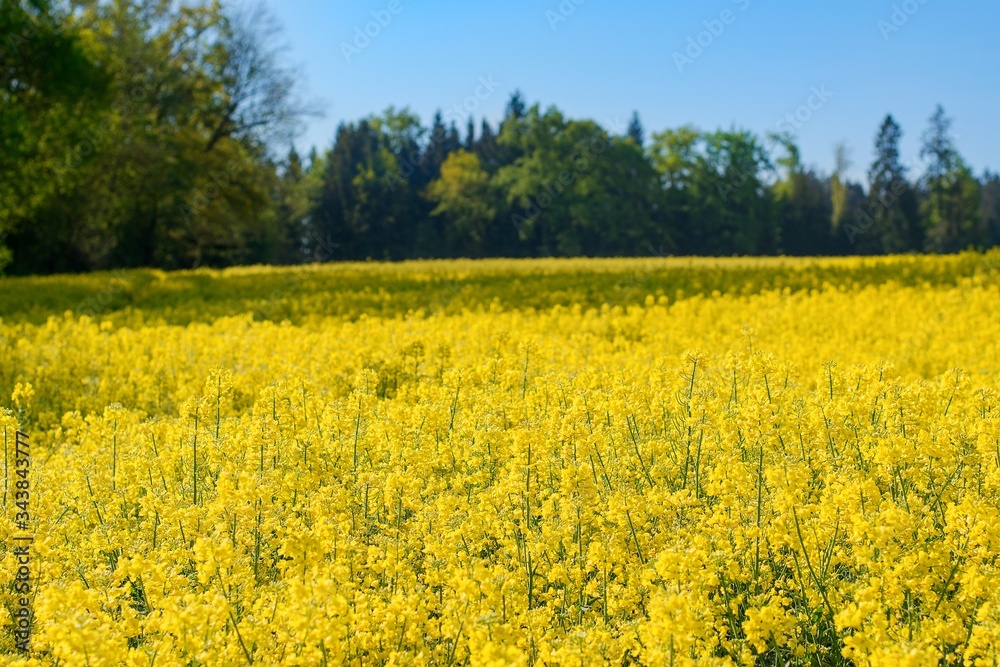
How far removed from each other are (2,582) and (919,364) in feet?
30.7

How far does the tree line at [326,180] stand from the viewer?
93.5 feet

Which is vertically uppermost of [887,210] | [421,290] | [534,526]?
[887,210]

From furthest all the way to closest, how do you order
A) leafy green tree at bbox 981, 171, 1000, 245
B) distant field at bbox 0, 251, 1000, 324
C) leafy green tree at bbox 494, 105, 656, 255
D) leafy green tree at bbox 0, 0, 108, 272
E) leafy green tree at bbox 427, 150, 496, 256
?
leafy green tree at bbox 981, 171, 1000, 245 → leafy green tree at bbox 427, 150, 496, 256 → leafy green tree at bbox 494, 105, 656, 255 → leafy green tree at bbox 0, 0, 108, 272 → distant field at bbox 0, 251, 1000, 324

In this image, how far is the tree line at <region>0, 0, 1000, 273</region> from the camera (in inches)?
1121

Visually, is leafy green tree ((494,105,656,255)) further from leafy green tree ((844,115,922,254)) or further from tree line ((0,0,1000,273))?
leafy green tree ((844,115,922,254))

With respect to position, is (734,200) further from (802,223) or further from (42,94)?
(42,94)

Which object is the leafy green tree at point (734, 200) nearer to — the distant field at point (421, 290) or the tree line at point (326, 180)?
the tree line at point (326, 180)

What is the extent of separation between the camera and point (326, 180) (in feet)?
226

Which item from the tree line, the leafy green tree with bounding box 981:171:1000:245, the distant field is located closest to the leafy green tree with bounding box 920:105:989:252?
the tree line

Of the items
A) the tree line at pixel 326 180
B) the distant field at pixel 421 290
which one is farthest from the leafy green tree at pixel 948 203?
the distant field at pixel 421 290

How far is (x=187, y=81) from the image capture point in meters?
38.0

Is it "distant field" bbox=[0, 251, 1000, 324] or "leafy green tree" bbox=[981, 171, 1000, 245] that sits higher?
"leafy green tree" bbox=[981, 171, 1000, 245]

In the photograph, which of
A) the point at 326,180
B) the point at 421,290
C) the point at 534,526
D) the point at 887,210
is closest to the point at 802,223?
the point at 887,210

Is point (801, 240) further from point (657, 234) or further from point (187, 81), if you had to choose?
point (187, 81)
